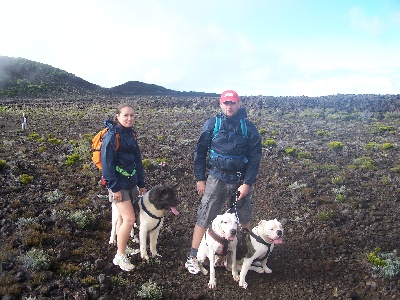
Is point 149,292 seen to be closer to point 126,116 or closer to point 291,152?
point 126,116

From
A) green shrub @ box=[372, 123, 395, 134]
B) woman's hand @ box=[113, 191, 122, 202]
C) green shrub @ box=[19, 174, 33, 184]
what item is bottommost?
green shrub @ box=[19, 174, 33, 184]

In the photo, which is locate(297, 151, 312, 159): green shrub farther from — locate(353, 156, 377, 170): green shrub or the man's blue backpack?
the man's blue backpack

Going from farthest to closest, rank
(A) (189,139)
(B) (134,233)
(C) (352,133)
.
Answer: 1. (C) (352,133)
2. (A) (189,139)
3. (B) (134,233)

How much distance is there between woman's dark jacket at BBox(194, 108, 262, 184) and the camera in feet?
18.8

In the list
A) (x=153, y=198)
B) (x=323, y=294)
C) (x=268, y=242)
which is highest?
(x=153, y=198)

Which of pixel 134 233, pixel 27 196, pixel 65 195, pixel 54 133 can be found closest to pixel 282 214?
pixel 134 233

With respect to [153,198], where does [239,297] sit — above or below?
below

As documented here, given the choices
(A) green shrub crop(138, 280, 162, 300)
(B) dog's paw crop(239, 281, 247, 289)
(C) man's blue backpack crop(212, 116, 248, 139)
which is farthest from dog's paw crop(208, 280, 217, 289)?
(C) man's blue backpack crop(212, 116, 248, 139)

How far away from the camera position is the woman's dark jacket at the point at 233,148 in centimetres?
573

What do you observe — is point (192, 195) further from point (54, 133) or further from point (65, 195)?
point (54, 133)

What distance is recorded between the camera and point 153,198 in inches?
239

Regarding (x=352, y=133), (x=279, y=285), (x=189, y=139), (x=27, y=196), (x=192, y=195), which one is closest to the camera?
(x=279, y=285)

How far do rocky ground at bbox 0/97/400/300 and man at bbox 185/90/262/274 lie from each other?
1369 millimetres

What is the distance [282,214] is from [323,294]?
10.5ft
